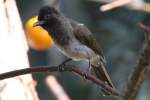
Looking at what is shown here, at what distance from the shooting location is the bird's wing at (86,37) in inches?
83.3

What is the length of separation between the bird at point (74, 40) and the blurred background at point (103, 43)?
219cm

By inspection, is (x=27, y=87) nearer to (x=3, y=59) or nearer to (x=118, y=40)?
(x=3, y=59)

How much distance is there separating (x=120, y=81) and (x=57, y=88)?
2837 mm

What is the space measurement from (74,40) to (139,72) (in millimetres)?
1542

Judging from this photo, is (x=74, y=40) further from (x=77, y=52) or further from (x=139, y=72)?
(x=139, y=72)

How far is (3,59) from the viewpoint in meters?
1.60

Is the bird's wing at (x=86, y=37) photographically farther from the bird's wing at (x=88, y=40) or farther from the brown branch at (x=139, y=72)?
the brown branch at (x=139, y=72)

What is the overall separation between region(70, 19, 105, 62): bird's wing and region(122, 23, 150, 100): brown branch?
4.82ft

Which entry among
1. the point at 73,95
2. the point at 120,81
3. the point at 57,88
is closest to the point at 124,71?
the point at 120,81

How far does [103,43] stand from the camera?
4.69 m

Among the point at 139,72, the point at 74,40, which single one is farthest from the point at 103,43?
the point at 139,72

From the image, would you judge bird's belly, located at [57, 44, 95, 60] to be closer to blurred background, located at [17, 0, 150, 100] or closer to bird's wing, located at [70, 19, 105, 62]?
bird's wing, located at [70, 19, 105, 62]

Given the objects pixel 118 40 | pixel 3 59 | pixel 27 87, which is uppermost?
pixel 3 59

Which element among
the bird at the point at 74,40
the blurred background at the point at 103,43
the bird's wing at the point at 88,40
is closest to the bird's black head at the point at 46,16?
the bird at the point at 74,40
